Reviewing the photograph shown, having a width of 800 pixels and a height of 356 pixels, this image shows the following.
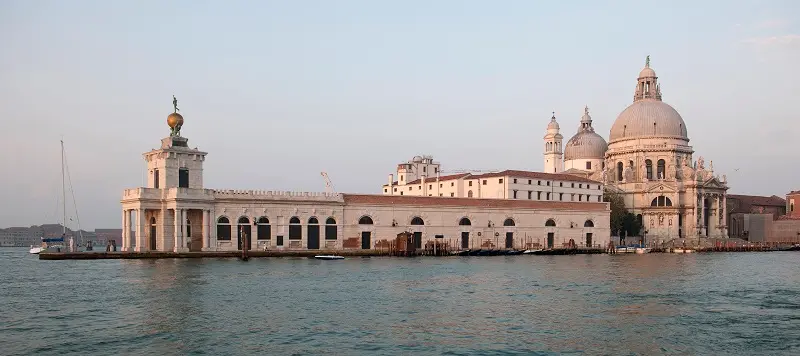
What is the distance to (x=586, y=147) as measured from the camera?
356 feet

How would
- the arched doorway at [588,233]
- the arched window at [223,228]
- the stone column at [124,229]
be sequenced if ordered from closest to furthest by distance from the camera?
the stone column at [124,229]
the arched window at [223,228]
the arched doorway at [588,233]

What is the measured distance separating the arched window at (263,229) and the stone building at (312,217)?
0.25 ft

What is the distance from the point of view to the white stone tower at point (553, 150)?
106 meters

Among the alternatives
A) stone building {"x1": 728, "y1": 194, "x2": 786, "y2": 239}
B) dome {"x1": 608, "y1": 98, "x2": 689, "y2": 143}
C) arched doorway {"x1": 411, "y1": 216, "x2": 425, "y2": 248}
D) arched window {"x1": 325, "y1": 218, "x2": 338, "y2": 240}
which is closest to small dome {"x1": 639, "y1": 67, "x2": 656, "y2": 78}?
dome {"x1": 608, "y1": 98, "x2": 689, "y2": 143}

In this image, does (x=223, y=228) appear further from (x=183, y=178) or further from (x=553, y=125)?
(x=553, y=125)

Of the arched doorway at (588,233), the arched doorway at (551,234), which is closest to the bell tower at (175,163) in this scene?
the arched doorway at (551,234)

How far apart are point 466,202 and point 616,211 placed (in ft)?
87.6

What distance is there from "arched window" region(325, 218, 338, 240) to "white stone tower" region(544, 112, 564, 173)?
47.0 m

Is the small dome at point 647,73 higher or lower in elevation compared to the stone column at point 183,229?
higher

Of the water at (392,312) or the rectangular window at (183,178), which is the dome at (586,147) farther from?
the water at (392,312)

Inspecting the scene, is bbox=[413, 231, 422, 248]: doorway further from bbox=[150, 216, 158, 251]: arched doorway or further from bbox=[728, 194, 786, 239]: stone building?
bbox=[728, 194, 786, 239]: stone building

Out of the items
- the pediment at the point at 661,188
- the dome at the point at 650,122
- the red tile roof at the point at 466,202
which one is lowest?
the red tile roof at the point at 466,202

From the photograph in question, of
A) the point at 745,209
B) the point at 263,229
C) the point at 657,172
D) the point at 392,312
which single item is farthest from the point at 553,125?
the point at 392,312

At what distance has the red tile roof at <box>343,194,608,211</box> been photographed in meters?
68.0
